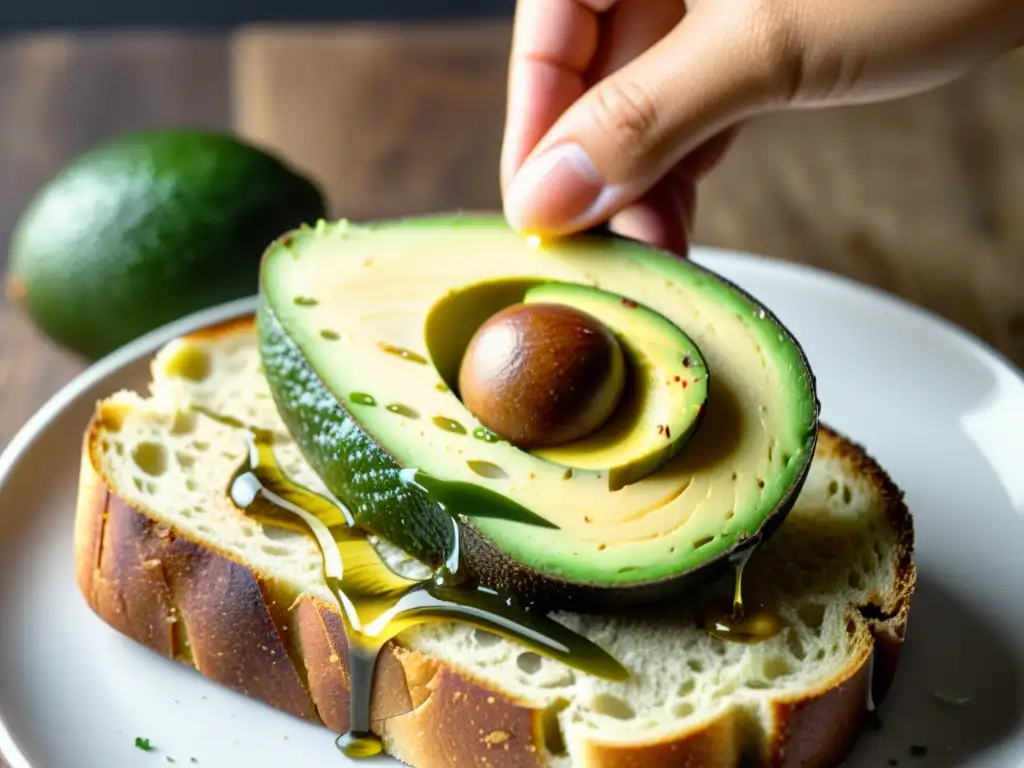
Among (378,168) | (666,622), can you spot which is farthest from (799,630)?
(378,168)

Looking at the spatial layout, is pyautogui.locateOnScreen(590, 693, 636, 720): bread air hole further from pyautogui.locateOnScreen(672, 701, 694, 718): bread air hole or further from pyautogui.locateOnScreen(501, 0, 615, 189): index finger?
pyautogui.locateOnScreen(501, 0, 615, 189): index finger

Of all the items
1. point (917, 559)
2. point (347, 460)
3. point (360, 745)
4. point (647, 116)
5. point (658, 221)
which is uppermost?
point (647, 116)

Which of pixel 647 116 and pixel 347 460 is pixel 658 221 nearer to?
pixel 647 116

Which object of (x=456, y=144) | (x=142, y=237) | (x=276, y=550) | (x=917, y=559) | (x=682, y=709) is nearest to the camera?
(x=682, y=709)

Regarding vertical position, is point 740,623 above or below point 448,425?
below

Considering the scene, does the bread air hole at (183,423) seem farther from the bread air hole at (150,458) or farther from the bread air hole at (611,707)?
the bread air hole at (611,707)

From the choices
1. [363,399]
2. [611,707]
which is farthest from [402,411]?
[611,707]
